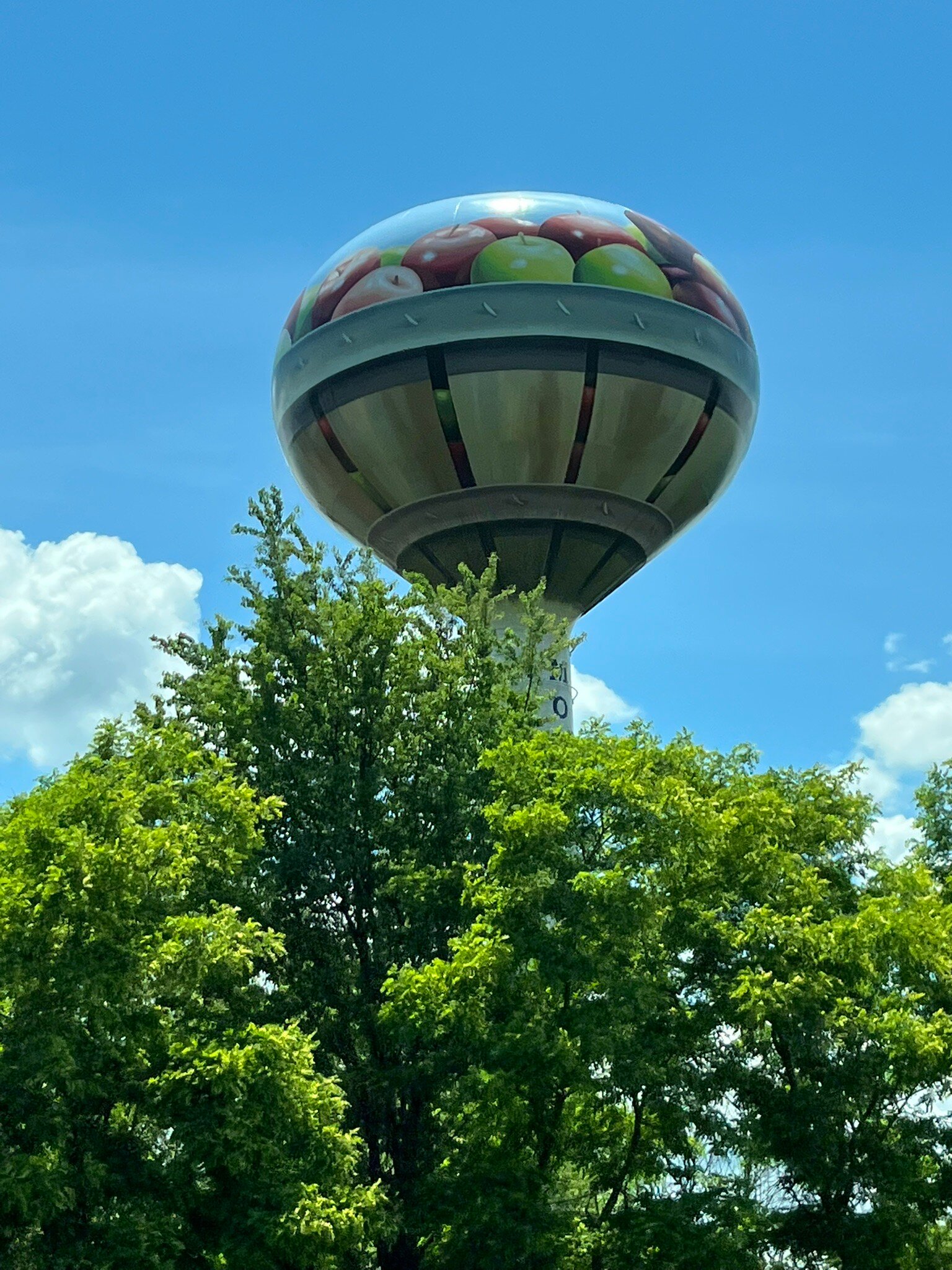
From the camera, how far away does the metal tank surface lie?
103 ft

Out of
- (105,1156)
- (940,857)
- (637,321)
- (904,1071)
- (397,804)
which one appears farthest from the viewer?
(637,321)

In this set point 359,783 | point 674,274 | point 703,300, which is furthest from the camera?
point 703,300

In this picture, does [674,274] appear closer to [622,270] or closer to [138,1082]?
[622,270]

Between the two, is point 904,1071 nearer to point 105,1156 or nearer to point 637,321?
point 105,1156

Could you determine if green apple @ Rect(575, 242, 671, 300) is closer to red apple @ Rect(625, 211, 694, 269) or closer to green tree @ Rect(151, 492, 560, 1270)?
red apple @ Rect(625, 211, 694, 269)

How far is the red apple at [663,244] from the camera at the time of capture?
108 ft

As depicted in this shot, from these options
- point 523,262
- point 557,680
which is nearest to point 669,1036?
point 557,680

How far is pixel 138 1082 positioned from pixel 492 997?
4.16 metres

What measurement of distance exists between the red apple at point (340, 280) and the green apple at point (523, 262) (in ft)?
8.33

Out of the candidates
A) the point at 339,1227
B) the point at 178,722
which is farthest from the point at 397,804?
the point at 339,1227

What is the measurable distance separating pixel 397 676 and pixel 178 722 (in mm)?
3344

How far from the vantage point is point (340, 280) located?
33.1 meters

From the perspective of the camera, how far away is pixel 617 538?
34750 millimetres

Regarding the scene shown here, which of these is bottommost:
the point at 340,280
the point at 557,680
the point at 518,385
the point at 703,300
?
the point at 557,680
